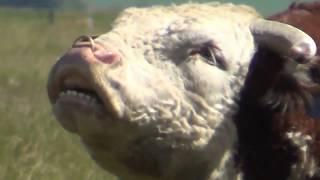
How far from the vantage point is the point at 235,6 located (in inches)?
240

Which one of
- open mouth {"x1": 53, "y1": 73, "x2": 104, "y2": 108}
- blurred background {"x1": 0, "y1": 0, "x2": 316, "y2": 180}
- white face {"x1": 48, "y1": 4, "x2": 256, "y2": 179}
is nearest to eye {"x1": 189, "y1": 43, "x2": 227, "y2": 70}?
white face {"x1": 48, "y1": 4, "x2": 256, "y2": 179}

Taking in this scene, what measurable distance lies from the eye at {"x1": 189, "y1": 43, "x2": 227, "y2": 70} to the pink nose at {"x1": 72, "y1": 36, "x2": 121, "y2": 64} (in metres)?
0.46

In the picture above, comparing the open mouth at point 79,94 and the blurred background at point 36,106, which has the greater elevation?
the open mouth at point 79,94

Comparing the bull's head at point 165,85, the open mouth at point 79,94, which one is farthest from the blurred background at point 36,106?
the open mouth at point 79,94

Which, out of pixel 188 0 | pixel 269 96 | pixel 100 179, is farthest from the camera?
pixel 100 179

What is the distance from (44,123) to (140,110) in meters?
5.32

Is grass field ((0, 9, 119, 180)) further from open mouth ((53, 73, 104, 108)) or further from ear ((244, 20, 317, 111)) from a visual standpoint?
open mouth ((53, 73, 104, 108))

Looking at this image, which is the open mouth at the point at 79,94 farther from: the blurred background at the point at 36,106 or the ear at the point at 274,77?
the blurred background at the point at 36,106

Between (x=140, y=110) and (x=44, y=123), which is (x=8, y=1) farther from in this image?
(x=140, y=110)

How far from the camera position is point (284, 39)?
18.9 feet

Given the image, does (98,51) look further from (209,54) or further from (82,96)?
(209,54)

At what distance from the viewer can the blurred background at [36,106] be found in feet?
29.6

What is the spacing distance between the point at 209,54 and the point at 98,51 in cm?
61

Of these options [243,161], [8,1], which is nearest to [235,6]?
[243,161]
